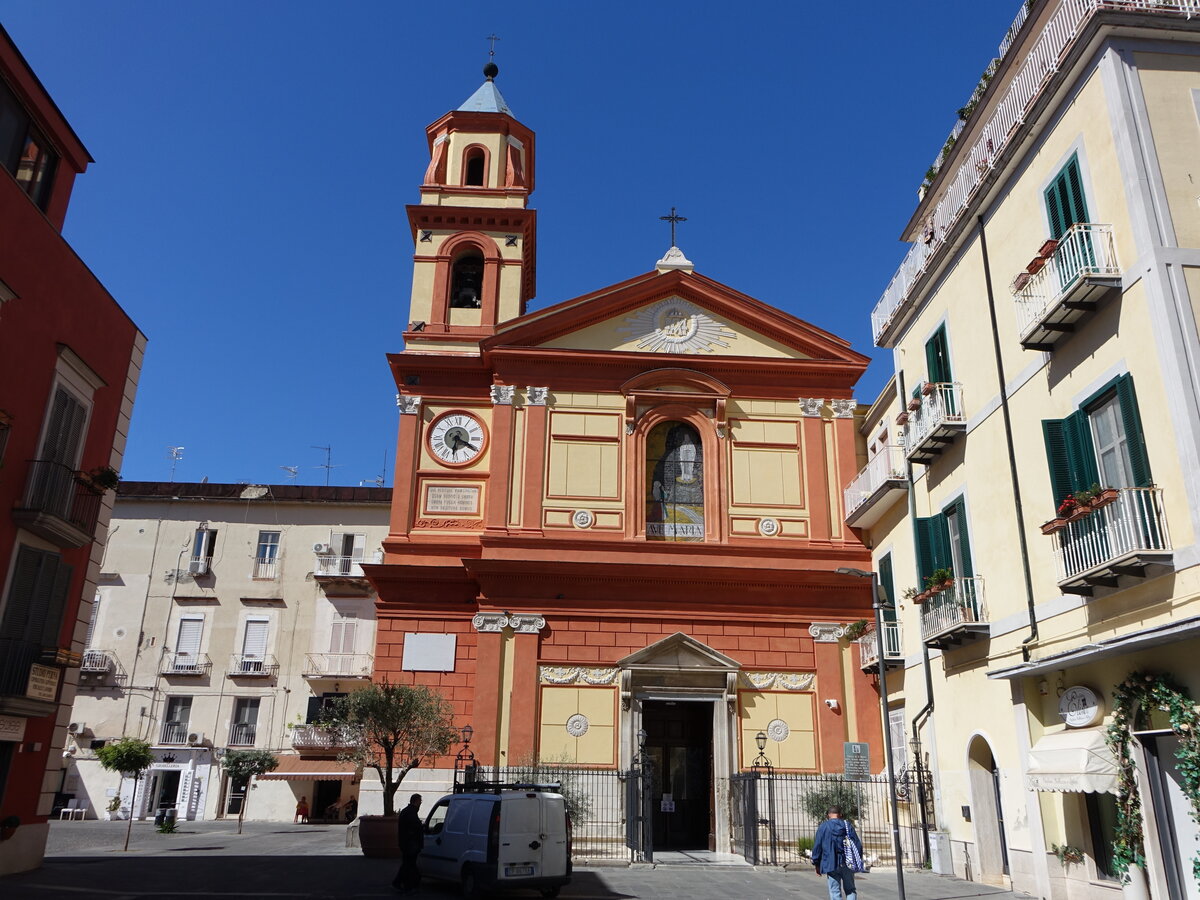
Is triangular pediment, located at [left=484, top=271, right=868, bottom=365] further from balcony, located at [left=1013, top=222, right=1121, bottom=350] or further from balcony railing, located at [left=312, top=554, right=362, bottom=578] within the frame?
balcony railing, located at [left=312, top=554, right=362, bottom=578]

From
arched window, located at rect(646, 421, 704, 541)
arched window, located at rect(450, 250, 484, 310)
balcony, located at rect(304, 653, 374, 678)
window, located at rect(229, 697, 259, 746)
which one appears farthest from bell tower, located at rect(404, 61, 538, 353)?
window, located at rect(229, 697, 259, 746)

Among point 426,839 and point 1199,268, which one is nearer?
point 1199,268

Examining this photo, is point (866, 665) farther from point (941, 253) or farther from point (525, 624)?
point (941, 253)

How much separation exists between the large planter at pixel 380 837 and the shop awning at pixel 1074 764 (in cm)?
1179

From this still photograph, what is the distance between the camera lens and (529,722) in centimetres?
2155

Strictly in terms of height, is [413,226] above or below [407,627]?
above

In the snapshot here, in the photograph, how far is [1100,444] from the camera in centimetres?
1276

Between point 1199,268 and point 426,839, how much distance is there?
13.9m

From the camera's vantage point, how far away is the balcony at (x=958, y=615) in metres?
15.8

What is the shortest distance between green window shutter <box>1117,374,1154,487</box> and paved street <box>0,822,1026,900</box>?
23.2 feet

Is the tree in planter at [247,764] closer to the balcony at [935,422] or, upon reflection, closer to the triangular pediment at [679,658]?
the triangular pediment at [679,658]

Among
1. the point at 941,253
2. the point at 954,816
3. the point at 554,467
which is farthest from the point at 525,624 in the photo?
the point at 941,253

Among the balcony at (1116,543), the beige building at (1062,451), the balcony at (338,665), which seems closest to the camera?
the balcony at (1116,543)

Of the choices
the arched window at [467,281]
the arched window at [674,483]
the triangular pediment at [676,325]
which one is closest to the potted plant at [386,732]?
the arched window at [674,483]
